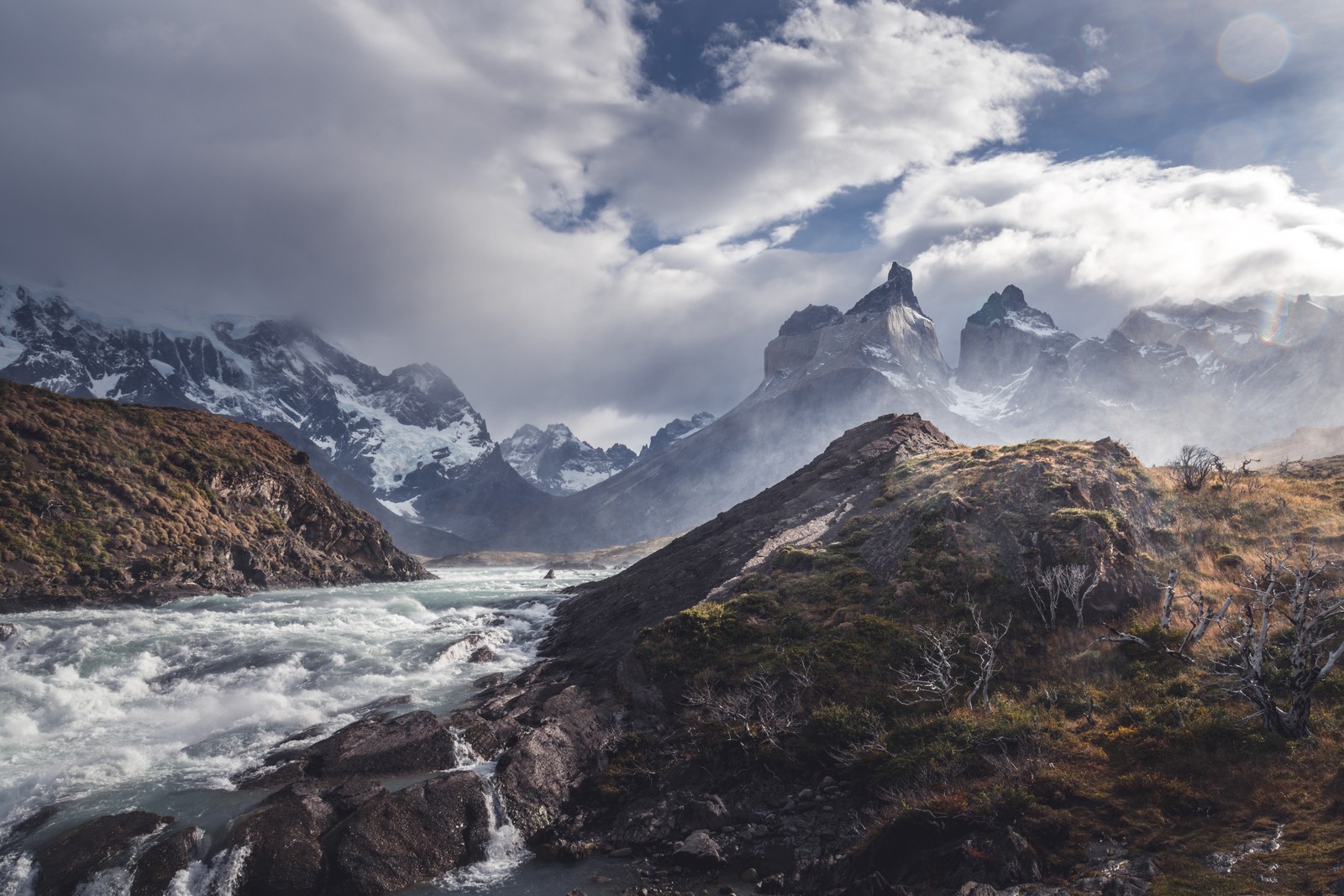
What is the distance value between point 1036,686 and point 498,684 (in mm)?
23950

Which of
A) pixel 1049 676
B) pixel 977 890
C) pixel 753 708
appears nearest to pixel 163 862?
pixel 753 708

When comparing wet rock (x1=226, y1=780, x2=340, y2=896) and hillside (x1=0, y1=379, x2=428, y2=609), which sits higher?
hillside (x1=0, y1=379, x2=428, y2=609)

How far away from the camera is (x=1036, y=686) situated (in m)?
20.0

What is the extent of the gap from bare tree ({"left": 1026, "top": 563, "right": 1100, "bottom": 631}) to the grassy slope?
551mm

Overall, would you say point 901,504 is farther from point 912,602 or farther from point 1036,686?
point 1036,686

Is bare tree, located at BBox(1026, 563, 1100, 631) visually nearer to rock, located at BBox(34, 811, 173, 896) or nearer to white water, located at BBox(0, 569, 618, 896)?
white water, located at BBox(0, 569, 618, 896)

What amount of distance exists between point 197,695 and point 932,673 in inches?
1261

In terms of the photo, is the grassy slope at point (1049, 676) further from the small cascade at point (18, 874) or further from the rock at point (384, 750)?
the small cascade at point (18, 874)

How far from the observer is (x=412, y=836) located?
16.4 metres

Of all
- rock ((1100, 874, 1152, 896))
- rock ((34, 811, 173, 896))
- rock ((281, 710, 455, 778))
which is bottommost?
rock ((34, 811, 173, 896))

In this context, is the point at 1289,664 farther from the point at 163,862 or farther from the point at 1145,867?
the point at 163,862

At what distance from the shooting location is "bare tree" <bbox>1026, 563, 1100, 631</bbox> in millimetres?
22234

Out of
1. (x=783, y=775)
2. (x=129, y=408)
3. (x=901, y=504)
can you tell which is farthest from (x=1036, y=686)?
(x=129, y=408)

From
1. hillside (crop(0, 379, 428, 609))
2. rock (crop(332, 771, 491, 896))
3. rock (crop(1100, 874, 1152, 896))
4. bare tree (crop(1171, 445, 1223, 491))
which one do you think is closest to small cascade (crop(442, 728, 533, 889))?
rock (crop(332, 771, 491, 896))
